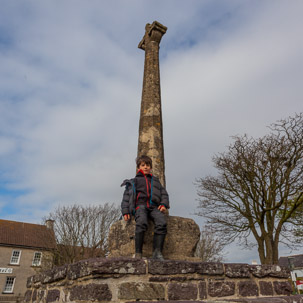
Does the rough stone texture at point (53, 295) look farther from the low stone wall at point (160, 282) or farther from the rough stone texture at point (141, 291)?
the rough stone texture at point (141, 291)

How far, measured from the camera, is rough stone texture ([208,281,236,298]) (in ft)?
10.1

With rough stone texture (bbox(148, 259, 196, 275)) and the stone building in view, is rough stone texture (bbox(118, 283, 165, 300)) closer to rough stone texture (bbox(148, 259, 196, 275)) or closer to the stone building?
rough stone texture (bbox(148, 259, 196, 275))

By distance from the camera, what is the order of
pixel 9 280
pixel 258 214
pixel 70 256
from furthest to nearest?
pixel 9 280 → pixel 70 256 → pixel 258 214

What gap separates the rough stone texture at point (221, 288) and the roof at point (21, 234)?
2493cm

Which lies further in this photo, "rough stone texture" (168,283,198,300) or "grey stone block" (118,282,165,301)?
"rough stone texture" (168,283,198,300)

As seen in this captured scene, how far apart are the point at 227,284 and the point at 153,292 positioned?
1.08 m

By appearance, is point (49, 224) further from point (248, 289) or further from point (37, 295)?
point (248, 289)

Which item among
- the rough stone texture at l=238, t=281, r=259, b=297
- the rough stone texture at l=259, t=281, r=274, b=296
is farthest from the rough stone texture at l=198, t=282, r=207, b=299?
the rough stone texture at l=259, t=281, r=274, b=296

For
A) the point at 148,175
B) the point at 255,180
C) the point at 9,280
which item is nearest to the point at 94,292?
the point at 148,175

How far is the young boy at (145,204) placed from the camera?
3584mm

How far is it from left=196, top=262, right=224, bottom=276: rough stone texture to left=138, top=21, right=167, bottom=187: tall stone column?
6.01 feet

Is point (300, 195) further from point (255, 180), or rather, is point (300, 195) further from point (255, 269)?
point (255, 269)

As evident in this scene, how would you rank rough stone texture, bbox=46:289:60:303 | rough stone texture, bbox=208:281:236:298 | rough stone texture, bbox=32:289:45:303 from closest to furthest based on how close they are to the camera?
rough stone texture, bbox=208:281:236:298 < rough stone texture, bbox=46:289:60:303 < rough stone texture, bbox=32:289:45:303

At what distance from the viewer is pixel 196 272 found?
10.0 feet
